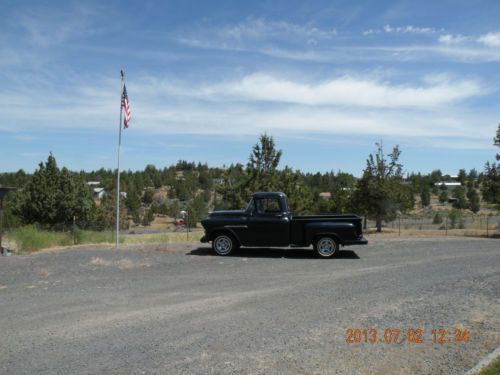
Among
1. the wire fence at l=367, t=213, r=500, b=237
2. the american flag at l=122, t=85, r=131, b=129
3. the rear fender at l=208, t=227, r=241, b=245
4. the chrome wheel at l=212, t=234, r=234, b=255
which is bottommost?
the wire fence at l=367, t=213, r=500, b=237

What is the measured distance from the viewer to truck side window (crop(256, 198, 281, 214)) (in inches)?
542

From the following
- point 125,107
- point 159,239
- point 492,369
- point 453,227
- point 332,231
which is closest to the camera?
point 492,369

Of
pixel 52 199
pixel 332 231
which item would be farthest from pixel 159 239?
pixel 52 199

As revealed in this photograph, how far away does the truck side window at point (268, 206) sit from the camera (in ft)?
45.2

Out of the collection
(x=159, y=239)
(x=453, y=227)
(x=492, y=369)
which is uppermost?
(x=492, y=369)

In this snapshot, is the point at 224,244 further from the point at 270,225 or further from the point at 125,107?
the point at 125,107

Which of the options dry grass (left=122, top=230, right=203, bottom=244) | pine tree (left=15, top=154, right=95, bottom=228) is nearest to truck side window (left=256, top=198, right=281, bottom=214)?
dry grass (left=122, top=230, right=203, bottom=244)

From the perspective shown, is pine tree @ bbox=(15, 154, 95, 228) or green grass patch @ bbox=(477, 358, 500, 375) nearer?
green grass patch @ bbox=(477, 358, 500, 375)

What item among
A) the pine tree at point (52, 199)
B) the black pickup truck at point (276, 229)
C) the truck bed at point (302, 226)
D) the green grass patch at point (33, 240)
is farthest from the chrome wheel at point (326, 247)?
the pine tree at point (52, 199)

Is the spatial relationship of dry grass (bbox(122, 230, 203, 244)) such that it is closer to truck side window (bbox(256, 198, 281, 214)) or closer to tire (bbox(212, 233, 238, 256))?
tire (bbox(212, 233, 238, 256))

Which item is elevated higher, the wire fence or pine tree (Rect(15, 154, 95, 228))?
pine tree (Rect(15, 154, 95, 228))

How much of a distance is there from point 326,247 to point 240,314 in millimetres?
6816

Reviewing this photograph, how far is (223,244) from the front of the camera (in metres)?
13.9
